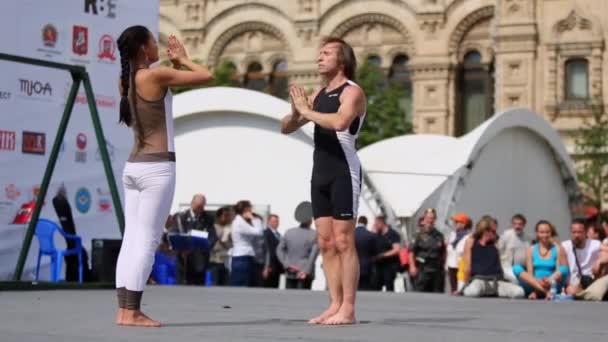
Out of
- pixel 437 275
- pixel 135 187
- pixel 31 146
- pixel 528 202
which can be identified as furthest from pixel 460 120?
pixel 135 187

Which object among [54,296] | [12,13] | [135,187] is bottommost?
[54,296]

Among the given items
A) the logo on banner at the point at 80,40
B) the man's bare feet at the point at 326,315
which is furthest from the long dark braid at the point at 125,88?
the logo on banner at the point at 80,40

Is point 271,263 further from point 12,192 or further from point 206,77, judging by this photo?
point 206,77

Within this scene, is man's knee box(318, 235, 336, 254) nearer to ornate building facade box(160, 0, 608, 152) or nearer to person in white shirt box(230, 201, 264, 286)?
person in white shirt box(230, 201, 264, 286)

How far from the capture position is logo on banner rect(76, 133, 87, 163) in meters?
16.6

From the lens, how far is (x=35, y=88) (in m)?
15.9

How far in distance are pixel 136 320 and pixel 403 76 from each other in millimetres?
43113

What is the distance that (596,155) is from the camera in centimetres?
4197

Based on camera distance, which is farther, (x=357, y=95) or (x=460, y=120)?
(x=460, y=120)

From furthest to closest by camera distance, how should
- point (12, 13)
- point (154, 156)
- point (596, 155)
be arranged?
1. point (596, 155)
2. point (12, 13)
3. point (154, 156)

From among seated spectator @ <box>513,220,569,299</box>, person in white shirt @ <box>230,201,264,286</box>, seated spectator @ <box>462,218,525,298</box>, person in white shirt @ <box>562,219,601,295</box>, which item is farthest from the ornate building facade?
seated spectator @ <box>513,220,569,299</box>

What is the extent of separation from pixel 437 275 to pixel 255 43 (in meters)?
32.6

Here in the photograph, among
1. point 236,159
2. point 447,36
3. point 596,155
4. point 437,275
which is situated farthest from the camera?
point 447,36

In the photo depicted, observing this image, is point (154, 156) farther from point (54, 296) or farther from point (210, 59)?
point (210, 59)
